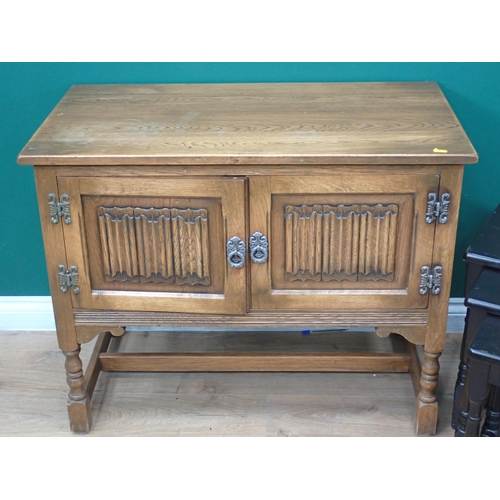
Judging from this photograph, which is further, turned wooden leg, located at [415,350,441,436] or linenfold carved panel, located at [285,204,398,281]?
turned wooden leg, located at [415,350,441,436]

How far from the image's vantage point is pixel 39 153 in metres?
1.92

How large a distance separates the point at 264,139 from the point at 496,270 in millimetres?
716

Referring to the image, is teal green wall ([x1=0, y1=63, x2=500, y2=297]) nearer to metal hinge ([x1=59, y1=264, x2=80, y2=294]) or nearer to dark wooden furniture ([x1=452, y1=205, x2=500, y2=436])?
dark wooden furniture ([x1=452, y1=205, x2=500, y2=436])

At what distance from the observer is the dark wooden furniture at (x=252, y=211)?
1.93 meters

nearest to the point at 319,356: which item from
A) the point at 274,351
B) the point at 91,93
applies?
the point at 274,351

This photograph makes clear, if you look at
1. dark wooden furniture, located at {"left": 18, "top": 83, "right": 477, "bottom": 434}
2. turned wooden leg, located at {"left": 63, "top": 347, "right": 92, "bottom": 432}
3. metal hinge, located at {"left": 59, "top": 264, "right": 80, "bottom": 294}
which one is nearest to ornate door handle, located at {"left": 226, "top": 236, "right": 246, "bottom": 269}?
dark wooden furniture, located at {"left": 18, "top": 83, "right": 477, "bottom": 434}

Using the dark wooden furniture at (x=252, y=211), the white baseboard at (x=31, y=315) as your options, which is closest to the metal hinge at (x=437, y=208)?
the dark wooden furniture at (x=252, y=211)

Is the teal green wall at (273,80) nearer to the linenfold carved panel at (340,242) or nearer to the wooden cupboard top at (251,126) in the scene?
the wooden cupboard top at (251,126)

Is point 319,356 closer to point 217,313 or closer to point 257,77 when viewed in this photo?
point 217,313

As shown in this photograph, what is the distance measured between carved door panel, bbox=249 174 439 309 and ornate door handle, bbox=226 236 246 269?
4cm

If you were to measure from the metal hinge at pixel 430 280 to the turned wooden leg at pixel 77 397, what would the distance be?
39.6 inches

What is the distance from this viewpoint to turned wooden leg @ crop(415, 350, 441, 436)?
7.36 feet

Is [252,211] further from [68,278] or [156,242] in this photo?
[68,278]

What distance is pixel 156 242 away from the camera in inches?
80.7
